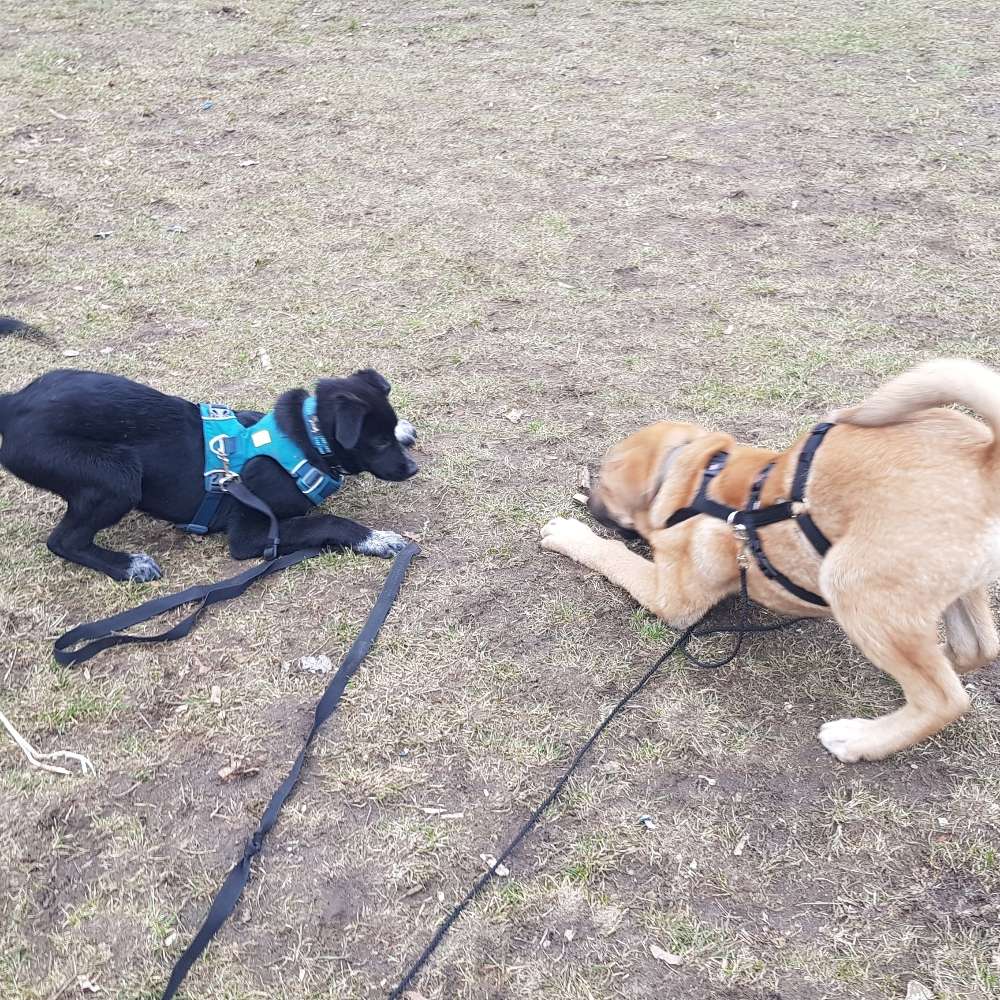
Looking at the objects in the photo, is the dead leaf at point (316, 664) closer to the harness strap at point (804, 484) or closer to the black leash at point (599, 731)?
the black leash at point (599, 731)

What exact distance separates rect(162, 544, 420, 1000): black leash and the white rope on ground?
2.40 feet

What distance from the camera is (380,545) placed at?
162 inches

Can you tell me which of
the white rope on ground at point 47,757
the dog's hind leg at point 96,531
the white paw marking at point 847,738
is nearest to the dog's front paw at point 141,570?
the dog's hind leg at point 96,531

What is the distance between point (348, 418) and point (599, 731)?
1813 millimetres

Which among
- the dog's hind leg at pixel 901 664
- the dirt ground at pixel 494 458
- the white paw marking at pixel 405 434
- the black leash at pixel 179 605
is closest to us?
the dirt ground at pixel 494 458

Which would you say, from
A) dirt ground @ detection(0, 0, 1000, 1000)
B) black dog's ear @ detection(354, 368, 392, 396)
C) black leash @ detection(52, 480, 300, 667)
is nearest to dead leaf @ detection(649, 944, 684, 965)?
dirt ground @ detection(0, 0, 1000, 1000)

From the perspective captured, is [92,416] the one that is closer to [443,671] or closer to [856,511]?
[443,671]

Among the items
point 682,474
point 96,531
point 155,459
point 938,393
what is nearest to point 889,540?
point 938,393

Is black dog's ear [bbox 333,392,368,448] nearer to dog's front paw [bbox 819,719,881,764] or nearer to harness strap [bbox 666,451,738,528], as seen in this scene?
harness strap [bbox 666,451,738,528]

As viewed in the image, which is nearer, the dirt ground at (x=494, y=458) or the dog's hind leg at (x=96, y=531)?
the dirt ground at (x=494, y=458)

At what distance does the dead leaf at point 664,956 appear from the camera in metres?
2.67

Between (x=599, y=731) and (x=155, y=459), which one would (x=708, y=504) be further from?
(x=155, y=459)

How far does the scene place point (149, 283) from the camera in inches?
243

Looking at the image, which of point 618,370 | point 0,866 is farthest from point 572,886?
point 618,370
